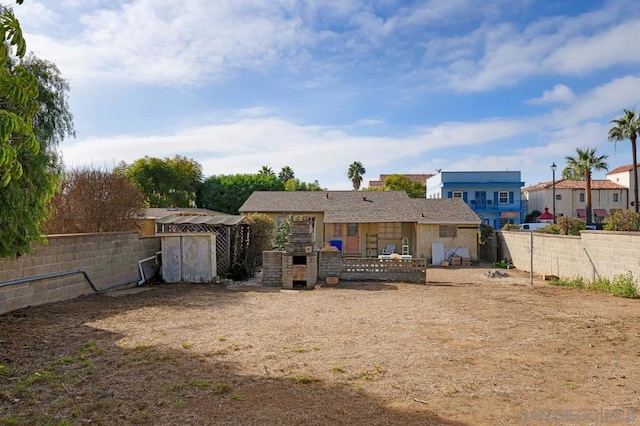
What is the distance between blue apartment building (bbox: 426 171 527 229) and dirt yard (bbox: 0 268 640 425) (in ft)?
108

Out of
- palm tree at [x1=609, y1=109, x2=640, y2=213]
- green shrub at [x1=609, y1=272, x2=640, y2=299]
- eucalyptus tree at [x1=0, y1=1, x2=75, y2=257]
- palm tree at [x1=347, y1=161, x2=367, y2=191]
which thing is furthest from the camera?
palm tree at [x1=347, y1=161, x2=367, y2=191]

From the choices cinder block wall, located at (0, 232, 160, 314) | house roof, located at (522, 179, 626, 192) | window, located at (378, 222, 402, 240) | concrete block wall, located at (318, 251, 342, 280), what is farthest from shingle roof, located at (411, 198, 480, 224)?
house roof, located at (522, 179, 626, 192)

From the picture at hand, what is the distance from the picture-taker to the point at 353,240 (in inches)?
1102

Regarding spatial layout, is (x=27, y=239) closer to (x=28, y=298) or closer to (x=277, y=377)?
(x=28, y=298)

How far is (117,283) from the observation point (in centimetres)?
1367

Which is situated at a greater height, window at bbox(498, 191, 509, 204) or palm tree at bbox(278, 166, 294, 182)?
palm tree at bbox(278, 166, 294, 182)

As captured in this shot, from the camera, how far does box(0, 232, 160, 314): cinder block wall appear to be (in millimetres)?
9680

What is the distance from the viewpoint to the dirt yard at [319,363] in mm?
4621

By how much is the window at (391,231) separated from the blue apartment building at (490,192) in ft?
58.9

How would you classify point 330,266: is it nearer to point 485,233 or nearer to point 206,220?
point 206,220

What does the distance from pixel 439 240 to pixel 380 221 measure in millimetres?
3398

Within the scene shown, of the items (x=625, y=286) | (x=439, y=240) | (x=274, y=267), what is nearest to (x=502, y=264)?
(x=439, y=240)

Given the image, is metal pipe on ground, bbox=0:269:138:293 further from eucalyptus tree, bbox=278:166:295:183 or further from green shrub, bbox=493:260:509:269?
eucalyptus tree, bbox=278:166:295:183

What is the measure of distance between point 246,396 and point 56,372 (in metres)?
2.54
